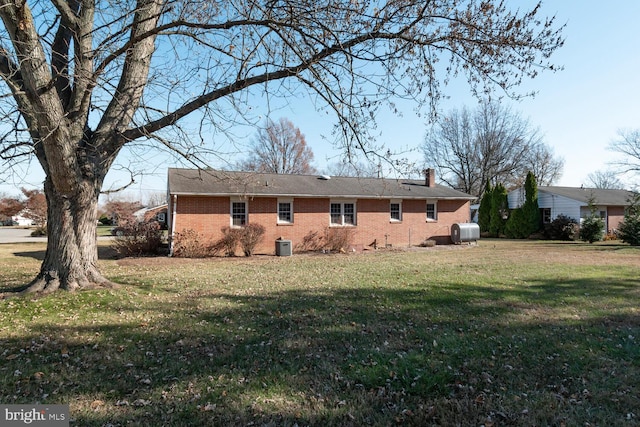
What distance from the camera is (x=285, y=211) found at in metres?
18.6

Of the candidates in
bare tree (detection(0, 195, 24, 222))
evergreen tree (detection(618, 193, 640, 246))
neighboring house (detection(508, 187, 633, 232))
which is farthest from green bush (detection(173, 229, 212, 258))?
bare tree (detection(0, 195, 24, 222))

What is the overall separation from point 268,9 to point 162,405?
6.04 m

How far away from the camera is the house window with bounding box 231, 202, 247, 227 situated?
57.3ft

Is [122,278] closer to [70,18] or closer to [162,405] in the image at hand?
[70,18]

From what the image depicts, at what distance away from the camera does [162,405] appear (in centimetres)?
331

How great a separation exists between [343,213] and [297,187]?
118 inches

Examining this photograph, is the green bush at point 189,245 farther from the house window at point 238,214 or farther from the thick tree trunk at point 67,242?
the thick tree trunk at point 67,242

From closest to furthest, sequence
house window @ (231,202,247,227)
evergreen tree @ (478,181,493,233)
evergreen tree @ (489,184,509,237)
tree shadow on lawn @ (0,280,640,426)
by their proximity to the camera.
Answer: tree shadow on lawn @ (0,280,640,426), house window @ (231,202,247,227), evergreen tree @ (489,184,509,237), evergreen tree @ (478,181,493,233)

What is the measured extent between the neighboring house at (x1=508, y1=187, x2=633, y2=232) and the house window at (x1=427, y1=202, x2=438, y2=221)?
41.3 ft

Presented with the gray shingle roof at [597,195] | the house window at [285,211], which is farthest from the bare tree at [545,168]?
the house window at [285,211]

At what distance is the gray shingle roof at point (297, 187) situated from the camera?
16750mm

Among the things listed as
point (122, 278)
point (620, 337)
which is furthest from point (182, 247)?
point (620, 337)

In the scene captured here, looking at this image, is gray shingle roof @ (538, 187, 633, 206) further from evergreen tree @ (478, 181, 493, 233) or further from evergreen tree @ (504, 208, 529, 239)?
evergreen tree @ (478, 181, 493, 233)

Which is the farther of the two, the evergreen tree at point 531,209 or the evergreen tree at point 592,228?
the evergreen tree at point 531,209
